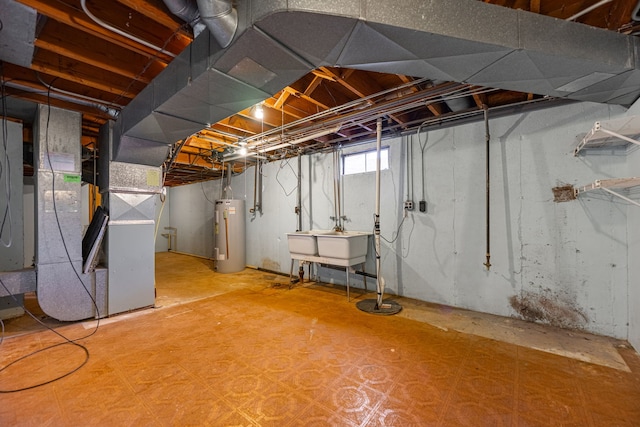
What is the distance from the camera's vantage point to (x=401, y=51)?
1.46 m

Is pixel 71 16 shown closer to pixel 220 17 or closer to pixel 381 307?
pixel 220 17

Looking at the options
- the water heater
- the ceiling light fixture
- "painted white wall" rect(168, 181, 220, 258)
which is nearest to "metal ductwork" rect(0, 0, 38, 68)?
the ceiling light fixture

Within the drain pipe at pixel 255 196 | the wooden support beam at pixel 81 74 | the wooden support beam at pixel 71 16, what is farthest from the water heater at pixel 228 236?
the wooden support beam at pixel 71 16

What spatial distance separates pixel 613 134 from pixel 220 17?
8.56ft

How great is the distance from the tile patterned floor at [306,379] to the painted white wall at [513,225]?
26.1 inches

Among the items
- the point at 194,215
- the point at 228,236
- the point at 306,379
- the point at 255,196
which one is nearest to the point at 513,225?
the point at 306,379

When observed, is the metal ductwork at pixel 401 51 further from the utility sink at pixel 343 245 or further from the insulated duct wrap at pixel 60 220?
the utility sink at pixel 343 245

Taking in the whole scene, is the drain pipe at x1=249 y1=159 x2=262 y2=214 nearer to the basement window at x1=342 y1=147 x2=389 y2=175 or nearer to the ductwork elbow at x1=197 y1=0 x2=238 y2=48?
the basement window at x1=342 y1=147 x2=389 y2=175

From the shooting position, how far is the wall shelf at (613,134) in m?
1.77

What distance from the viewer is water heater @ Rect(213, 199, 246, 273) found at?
212 inches

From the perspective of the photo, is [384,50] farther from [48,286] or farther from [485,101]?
[48,286]

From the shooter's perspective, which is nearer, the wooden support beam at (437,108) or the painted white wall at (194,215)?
the wooden support beam at (437,108)

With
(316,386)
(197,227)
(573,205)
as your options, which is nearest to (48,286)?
(316,386)

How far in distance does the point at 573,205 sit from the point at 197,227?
7.84 meters
